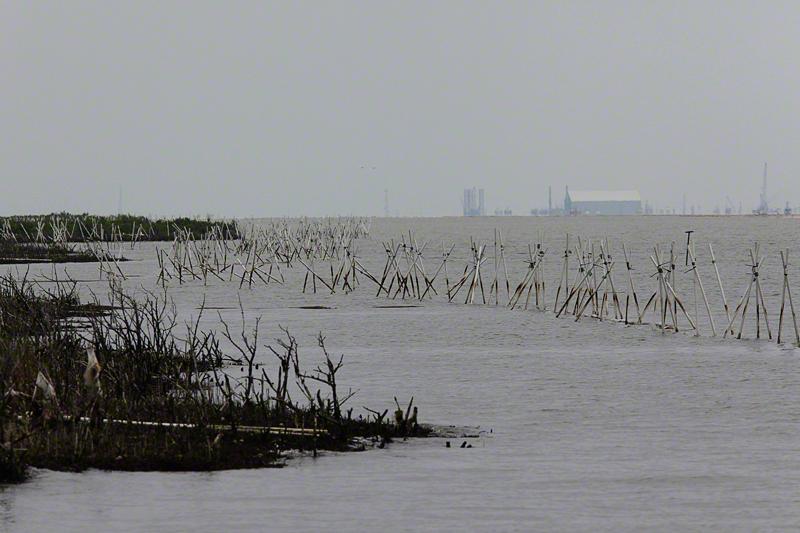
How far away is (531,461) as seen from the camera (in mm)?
12508

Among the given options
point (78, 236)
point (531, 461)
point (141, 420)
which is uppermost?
point (78, 236)

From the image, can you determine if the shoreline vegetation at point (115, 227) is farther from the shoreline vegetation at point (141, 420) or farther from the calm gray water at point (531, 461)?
the shoreline vegetation at point (141, 420)

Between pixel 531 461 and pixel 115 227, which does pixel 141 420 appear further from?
pixel 115 227

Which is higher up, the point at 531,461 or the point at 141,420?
the point at 141,420

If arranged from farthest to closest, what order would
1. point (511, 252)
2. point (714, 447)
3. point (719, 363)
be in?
point (511, 252) → point (719, 363) → point (714, 447)

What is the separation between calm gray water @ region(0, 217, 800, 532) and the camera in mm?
9953

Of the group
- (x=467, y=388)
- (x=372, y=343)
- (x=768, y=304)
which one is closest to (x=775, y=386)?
(x=467, y=388)

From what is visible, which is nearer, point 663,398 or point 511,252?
point 663,398

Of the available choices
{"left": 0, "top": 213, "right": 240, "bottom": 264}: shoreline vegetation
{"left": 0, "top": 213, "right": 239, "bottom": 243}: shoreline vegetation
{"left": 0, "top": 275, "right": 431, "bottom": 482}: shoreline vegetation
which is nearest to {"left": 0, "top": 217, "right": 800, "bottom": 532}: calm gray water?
{"left": 0, "top": 275, "right": 431, "bottom": 482}: shoreline vegetation

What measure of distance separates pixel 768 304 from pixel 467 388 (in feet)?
72.4

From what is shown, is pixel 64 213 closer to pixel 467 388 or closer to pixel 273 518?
pixel 467 388

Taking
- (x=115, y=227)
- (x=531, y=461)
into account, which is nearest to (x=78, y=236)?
(x=115, y=227)

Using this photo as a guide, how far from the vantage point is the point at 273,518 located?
9.87 metres

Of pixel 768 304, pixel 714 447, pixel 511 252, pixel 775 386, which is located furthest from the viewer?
pixel 511 252
